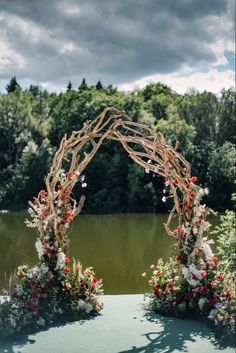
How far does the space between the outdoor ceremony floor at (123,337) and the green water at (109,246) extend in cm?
477

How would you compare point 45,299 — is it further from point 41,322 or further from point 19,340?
point 19,340

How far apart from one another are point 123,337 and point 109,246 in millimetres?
12940

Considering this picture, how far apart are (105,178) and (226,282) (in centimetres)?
2727

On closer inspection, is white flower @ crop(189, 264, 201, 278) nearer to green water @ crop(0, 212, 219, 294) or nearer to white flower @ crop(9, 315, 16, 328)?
white flower @ crop(9, 315, 16, 328)

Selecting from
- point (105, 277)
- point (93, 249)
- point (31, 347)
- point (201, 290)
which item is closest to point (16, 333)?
point (31, 347)

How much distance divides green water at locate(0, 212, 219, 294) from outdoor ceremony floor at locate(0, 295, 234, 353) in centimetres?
477

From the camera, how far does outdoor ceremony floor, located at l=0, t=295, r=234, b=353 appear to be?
19.6ft

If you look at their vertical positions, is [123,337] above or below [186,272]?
below

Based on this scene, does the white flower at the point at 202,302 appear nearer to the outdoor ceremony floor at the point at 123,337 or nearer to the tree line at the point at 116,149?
the outdoor ceremony floor at the point at 123,337

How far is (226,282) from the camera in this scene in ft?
21.8

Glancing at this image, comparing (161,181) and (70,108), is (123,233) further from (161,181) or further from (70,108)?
(70,108)

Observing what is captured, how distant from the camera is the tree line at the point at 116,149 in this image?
106 ft

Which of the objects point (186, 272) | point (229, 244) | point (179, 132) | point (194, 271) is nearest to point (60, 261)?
point (186, 272)

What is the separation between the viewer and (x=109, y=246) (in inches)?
762
